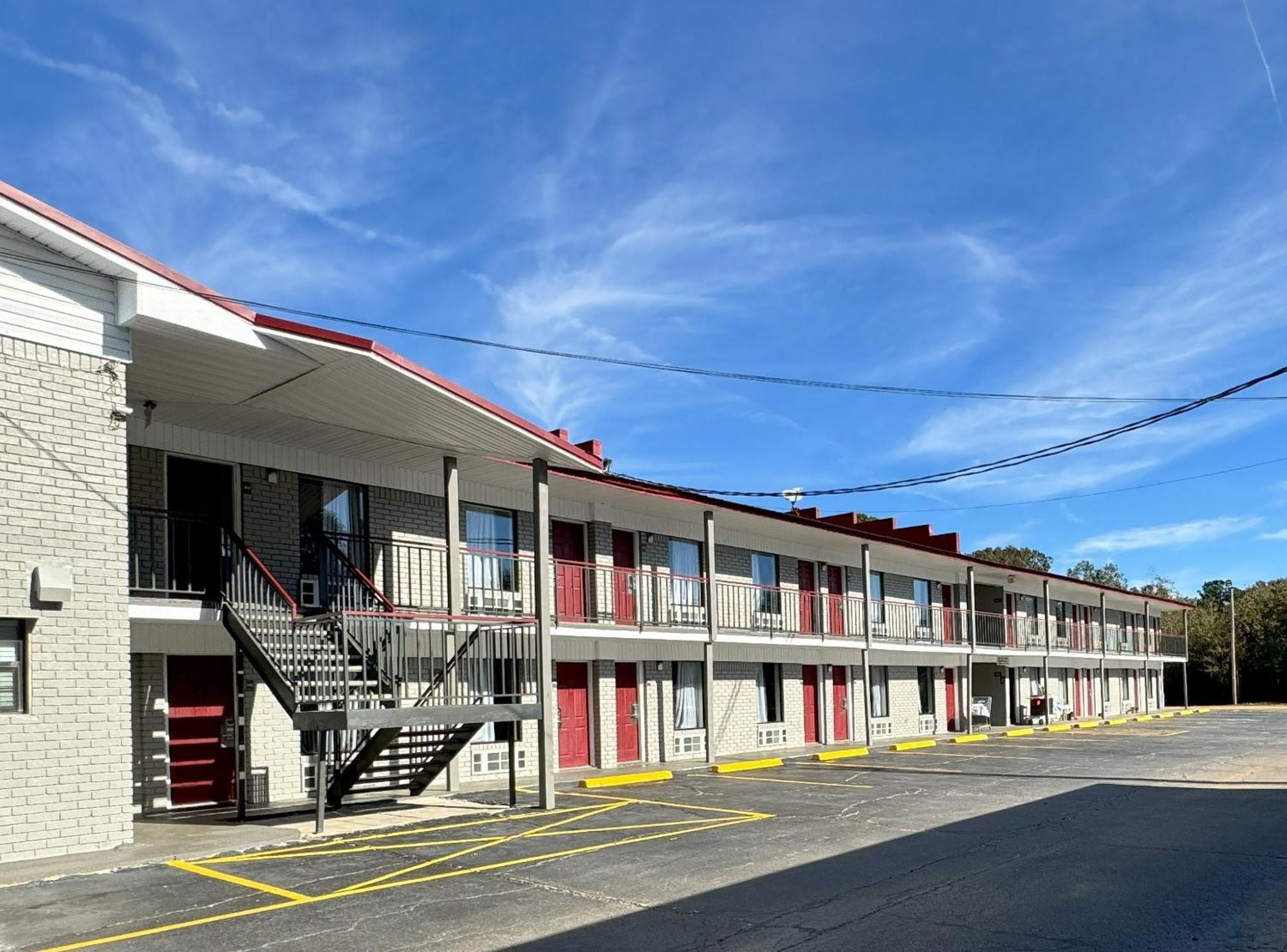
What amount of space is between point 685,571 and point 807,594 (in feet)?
9.09

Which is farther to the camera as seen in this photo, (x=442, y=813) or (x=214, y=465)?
(x=214, y=465)

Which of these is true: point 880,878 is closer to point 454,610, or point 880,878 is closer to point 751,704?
point 454,610

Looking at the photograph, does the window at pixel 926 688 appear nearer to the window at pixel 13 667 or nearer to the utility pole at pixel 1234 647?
the window at pixel 13 667

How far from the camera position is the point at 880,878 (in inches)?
398

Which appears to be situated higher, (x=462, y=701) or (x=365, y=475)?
(x=365, y=475)

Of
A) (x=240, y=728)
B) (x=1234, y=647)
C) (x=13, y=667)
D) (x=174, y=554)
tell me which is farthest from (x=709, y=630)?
(x=1234, y=647)

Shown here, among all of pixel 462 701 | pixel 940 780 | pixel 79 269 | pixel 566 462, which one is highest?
pixel 79 269

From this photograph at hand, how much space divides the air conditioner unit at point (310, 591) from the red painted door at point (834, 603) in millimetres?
13309

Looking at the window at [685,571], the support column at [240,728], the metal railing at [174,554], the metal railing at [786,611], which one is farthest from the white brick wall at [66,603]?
the metal railing at [786,611]

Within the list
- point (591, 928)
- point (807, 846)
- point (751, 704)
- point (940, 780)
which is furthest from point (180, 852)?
point (751, 704)

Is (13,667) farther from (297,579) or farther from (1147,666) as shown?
(1147,666)

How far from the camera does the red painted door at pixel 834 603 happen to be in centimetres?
2892

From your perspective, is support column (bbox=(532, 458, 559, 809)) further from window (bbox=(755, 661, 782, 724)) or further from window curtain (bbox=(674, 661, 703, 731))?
window (bbox=(755, 661, 782, 724))

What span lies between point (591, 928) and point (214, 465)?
397 inches
